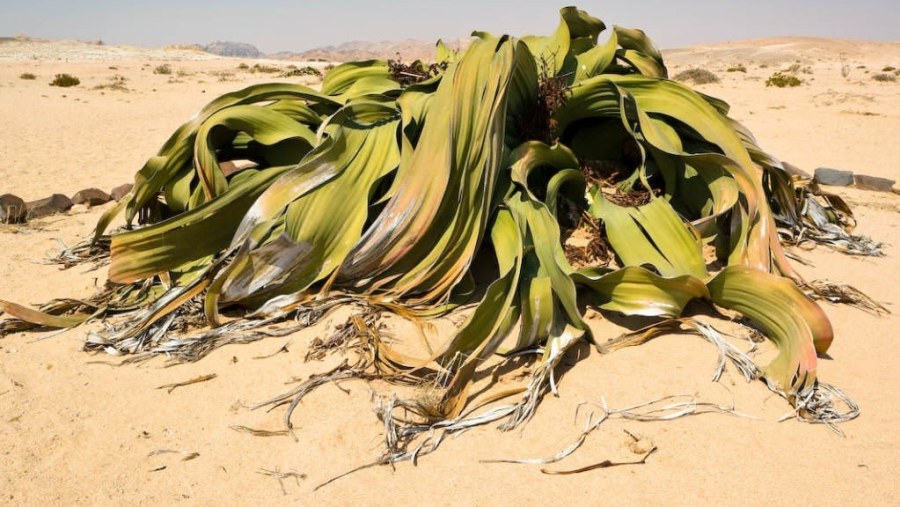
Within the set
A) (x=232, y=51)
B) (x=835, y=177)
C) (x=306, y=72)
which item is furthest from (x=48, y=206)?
(x=232, y=51)

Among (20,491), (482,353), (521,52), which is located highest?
(521,52)

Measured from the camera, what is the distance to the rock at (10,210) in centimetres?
372

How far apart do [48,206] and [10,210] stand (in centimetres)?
24

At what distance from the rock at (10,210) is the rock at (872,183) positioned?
5.69 m

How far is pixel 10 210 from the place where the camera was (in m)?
3.74

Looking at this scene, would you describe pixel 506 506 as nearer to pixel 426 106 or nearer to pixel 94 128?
pixel 426 106

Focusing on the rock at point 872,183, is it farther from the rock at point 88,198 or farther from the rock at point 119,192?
the rock at point 88,198

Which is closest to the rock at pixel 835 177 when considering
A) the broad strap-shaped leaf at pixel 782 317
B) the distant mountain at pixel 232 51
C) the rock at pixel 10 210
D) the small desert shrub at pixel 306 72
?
the broad strap-shaped leaf at pixel 782 317

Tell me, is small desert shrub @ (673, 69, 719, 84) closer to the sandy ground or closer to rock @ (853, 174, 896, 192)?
rock @ (853, 174, 896, 192)

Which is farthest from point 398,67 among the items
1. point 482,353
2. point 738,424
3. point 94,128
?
point 94,128

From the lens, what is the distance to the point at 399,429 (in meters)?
1.81

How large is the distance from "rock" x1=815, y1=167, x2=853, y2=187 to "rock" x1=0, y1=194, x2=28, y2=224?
215 inches

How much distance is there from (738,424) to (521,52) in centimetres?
173

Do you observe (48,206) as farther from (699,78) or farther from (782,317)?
(699,78)
